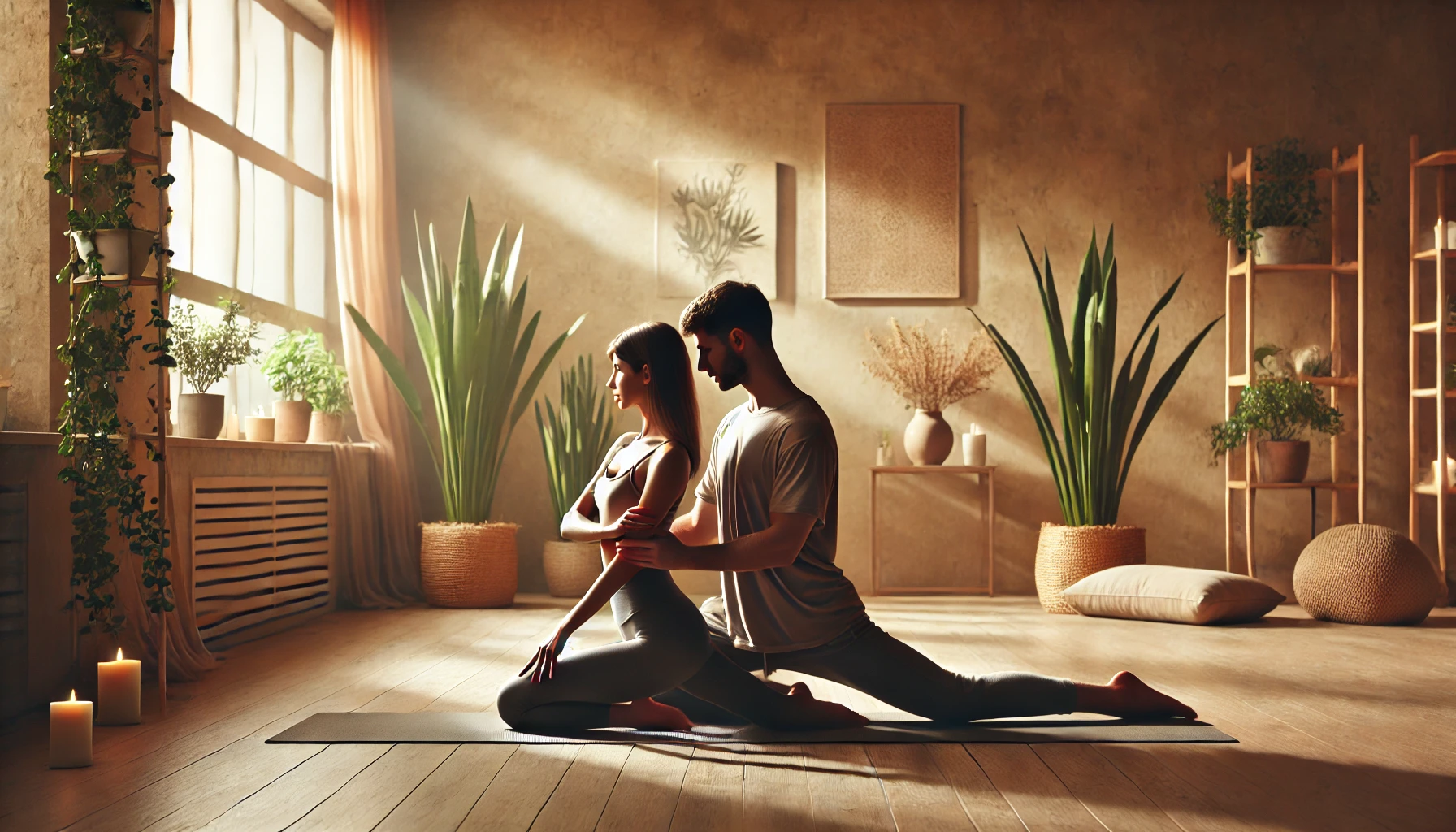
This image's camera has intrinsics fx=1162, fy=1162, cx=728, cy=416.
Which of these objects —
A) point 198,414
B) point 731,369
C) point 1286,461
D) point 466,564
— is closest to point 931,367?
point 1286,461

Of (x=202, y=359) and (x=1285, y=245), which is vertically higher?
(x=1285, y=245)

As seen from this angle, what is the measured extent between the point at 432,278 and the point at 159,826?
3.90 m

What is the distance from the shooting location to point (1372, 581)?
4457mm

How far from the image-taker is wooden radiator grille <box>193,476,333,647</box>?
3738 millimetres

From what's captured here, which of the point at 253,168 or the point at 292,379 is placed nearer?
the point at 292,379

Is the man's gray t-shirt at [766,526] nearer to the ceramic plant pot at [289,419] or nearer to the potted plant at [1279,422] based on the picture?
the ceramic plant pot at [289,419]

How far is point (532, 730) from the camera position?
2.42 m

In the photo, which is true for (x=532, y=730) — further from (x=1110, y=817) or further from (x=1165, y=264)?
(x=1165, y=264)

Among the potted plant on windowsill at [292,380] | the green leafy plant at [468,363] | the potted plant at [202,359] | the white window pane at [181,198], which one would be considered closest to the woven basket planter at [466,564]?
the green leafy plant at [468,363]

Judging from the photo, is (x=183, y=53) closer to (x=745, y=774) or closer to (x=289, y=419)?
(x=289, y=419)

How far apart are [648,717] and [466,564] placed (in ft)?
8.98

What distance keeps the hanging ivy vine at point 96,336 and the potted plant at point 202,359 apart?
3.18 ft

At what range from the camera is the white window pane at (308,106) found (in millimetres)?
5418

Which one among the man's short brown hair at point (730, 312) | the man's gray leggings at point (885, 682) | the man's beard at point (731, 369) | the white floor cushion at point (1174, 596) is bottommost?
the white floor cushion at point (1174, 596)
